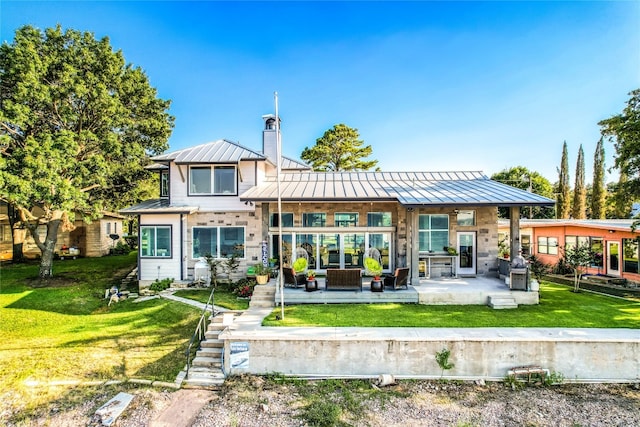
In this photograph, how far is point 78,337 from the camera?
30.1ft

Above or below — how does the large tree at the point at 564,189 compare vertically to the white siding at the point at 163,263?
above

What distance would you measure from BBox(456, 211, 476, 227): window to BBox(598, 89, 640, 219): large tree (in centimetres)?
607

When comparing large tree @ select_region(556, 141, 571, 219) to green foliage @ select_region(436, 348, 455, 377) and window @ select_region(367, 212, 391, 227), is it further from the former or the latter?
green foliage @ select_region(436, 348, 455, 377)

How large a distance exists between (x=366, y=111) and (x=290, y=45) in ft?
25.4

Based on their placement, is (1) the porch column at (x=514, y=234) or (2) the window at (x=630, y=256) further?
(2) the window at (x=630, y=256)

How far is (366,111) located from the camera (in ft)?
69.8

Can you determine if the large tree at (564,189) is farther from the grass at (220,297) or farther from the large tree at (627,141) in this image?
the grass at (220,297)

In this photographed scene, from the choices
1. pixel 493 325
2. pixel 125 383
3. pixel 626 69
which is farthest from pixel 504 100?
pixel 125 383

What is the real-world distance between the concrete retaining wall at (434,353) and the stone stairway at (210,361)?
401 millimetres

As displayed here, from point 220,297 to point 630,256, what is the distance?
19.9m

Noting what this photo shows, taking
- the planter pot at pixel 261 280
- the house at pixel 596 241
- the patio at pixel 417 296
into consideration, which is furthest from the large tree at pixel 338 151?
the patio at pixel 417 296

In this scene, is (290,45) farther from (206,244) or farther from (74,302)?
(74,302)

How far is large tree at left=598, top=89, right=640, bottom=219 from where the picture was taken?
1170 centimetres

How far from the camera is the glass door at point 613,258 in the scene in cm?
1551
